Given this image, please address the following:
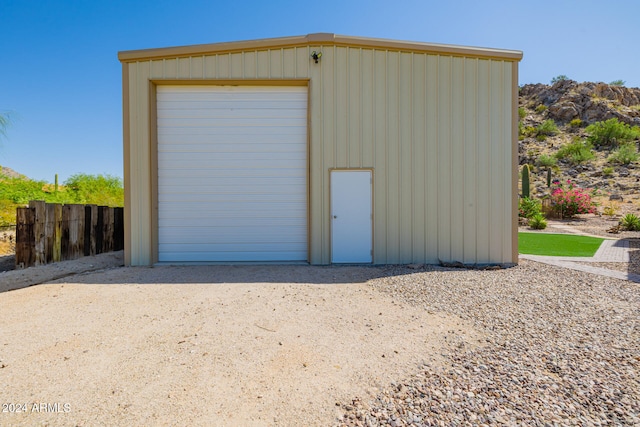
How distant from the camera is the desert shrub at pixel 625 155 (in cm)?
2409

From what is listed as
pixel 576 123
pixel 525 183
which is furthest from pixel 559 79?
pixel 525 183

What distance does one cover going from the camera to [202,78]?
21.3 ft

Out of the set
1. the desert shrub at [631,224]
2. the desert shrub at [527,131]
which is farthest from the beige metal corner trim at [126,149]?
the desert shrub at [527,131]

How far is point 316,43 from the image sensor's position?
21.2 ft

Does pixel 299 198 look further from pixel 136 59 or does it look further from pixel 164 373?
pixel 164 373

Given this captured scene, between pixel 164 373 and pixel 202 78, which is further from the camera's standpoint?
pixel 202 78

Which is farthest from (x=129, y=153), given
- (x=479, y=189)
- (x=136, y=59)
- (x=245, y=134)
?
(x=479, y=189)

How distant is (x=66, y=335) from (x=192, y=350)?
4.53 feet

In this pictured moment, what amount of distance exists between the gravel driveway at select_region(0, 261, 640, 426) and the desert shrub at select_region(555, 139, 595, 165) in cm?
2742

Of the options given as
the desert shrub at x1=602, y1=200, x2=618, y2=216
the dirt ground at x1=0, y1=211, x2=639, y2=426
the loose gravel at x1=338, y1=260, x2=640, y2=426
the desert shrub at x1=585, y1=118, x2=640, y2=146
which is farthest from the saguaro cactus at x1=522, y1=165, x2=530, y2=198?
the desert shrub at x1=585, y1=118, x2=640, y2=146

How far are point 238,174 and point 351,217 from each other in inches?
102

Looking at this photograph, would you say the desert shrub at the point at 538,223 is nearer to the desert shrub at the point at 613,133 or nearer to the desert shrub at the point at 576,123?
the desert shrub at the point at 613,133

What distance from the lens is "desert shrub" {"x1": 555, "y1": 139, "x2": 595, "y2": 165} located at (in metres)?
25.8

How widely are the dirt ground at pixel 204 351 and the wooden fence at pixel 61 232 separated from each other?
5.48ft
